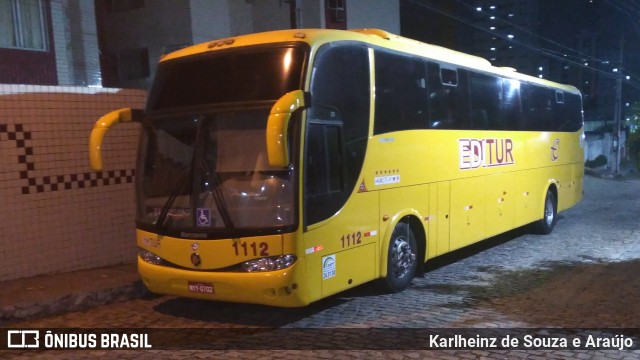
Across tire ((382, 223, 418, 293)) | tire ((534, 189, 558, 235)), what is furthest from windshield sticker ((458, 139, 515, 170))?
tire ((534, 189, 558, 235))

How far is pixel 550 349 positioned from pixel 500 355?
0.55 meters

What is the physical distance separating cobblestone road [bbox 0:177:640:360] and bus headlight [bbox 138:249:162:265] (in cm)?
76

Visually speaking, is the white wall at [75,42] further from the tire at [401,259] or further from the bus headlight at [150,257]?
the tire at [401,259]

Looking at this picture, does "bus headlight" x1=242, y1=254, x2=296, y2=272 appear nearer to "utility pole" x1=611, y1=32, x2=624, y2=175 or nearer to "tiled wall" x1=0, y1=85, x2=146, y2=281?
"tiled wall" x1=0, y1=85, x2=146, y2=281

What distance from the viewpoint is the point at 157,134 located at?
625cm

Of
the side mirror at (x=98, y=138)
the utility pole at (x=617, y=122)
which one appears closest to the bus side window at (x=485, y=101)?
the side mirror at (x=98, y=138)

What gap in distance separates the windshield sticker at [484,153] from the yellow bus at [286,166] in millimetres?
1045

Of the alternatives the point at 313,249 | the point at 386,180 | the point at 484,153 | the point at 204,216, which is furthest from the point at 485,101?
the point at 204,216

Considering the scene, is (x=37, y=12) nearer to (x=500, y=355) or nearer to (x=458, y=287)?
(x=458, y=287)

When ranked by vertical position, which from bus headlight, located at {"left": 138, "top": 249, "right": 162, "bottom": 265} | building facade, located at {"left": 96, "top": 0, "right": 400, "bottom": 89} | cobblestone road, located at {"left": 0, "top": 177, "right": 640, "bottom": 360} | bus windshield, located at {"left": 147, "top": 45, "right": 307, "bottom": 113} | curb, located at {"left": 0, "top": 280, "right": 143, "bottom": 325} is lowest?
→ cobblestone road, located at {"left": 0, "top": 177, "right": 640, "bottom": 360}

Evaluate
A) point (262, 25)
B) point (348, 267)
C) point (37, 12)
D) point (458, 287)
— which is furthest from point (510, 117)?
point (262, 25)

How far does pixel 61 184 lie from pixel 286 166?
443 cm

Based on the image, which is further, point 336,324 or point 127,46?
point 127,46

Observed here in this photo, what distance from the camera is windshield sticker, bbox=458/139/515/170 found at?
29.6 feet
